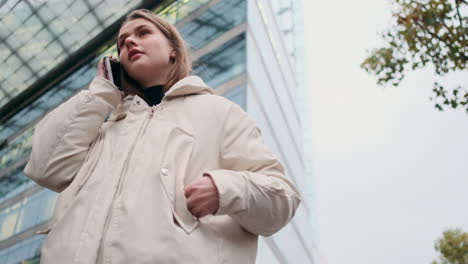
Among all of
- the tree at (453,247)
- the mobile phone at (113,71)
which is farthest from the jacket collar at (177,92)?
the tree at (453,247)

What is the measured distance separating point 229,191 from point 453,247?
491 inches

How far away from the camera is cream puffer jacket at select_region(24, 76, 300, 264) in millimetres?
1238

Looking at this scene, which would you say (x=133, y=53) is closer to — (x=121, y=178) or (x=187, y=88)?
(x=187, y=88)

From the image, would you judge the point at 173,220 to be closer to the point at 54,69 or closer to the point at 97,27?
the point at 97,27

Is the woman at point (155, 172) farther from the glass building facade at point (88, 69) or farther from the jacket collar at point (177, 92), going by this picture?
the glass building facade at point (88, 69)

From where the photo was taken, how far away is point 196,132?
5.29 feet

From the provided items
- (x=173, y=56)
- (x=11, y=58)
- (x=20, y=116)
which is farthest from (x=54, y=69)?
(x=173, y=56)

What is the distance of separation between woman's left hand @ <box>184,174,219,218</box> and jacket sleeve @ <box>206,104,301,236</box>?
20mm

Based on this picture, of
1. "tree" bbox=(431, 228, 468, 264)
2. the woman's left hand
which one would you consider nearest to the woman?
the woman's left hand

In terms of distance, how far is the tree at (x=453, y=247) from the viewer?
11.2 m

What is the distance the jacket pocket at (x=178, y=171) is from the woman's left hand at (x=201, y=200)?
0.23ft

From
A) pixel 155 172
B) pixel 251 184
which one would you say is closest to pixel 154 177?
pixel 155 172

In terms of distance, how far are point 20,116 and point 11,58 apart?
2.88 meters

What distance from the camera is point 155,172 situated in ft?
4.57
